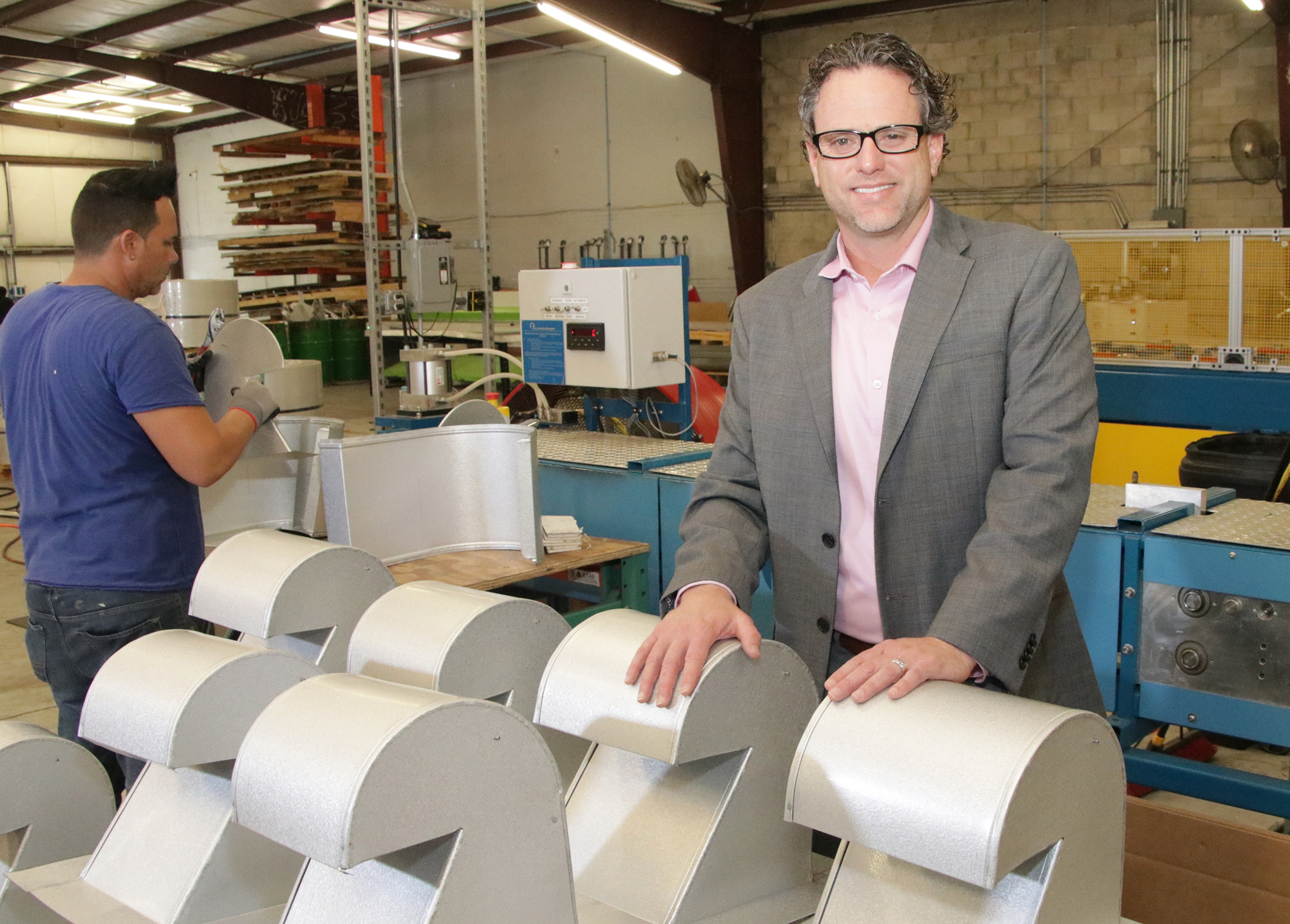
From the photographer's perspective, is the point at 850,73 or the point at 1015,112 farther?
the point at 1015,112

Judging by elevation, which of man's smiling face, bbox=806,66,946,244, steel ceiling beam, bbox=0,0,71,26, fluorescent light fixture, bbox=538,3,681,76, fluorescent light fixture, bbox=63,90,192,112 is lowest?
man's smiling face, bbox=806,66,946,244

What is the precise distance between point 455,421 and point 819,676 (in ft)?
4.83

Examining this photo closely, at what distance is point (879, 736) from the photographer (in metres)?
0.83

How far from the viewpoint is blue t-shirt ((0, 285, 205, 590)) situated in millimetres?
1850

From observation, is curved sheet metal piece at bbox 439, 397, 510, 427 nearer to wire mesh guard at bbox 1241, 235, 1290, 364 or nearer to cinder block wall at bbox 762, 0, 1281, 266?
wire mesh guard at bbox 1241, 235, 1290, 364

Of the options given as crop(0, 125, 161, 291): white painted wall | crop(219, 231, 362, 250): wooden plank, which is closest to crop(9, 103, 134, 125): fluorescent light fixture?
crop(0, 125, 161, 291): white painted wall

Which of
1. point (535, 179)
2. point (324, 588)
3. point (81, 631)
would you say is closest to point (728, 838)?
point (324, 588)

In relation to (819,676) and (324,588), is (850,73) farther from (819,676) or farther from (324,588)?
(324,588)

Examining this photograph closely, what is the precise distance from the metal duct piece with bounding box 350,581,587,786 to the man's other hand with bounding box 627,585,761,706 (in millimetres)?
202

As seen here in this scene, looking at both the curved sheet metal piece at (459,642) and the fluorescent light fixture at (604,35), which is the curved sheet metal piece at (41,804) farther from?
the fluorescent light fixture at (604,35)

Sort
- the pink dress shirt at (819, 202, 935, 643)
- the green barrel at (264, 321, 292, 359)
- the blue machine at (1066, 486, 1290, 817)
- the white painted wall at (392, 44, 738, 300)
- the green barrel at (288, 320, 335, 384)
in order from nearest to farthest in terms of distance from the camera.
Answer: the pink dress shirt at (819, 202, 935, 643)
the blue machine at (1066, 486, 1290, 817)
the white painted wall at (392, 44, 738, 300)
the green barrel at (264, 321, 292, 359)
the green barrel at (288, 320, 335, 384)

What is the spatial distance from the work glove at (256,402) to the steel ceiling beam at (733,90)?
20.6 feet

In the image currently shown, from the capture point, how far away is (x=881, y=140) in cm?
118

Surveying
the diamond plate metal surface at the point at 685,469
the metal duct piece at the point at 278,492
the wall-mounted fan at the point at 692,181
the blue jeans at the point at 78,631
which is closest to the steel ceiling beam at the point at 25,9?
the wall-mounted fan at the point at 692,181
